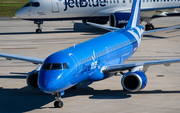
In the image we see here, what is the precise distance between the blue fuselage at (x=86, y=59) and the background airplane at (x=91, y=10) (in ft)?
59.6

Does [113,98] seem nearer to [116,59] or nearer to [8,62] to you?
[116,59]

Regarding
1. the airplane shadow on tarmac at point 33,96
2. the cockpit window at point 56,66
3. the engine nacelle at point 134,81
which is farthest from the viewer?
the engine nacelle at point 134,81

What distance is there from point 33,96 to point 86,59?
4148 millimetres

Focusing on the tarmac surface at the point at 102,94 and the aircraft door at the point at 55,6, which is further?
the aircraft door at the point at 55,6

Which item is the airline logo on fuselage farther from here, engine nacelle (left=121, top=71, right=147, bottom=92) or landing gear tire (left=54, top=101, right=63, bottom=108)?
landing gear tire (left=54, top=101, right=63, bottom=108)

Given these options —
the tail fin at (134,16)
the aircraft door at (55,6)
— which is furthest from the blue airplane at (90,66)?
the aircraft door at (55,6)

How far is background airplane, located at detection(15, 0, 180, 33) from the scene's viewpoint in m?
44.0

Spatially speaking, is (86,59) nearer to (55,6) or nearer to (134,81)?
(134,81)

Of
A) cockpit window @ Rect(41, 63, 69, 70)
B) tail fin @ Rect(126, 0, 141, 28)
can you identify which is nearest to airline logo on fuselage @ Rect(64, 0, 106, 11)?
tail fin @ Rect(126, 0, 141, 28)

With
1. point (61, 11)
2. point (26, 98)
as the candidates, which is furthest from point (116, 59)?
point (61, 11)

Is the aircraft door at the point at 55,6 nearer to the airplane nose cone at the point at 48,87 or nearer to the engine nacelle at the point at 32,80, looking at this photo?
the engine nacelle at the point at 32,80

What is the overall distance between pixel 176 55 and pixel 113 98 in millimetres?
14243

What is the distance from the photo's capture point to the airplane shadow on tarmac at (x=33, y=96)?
18.5 metres

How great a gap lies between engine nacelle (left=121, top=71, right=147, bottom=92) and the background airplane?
80.2 feet
